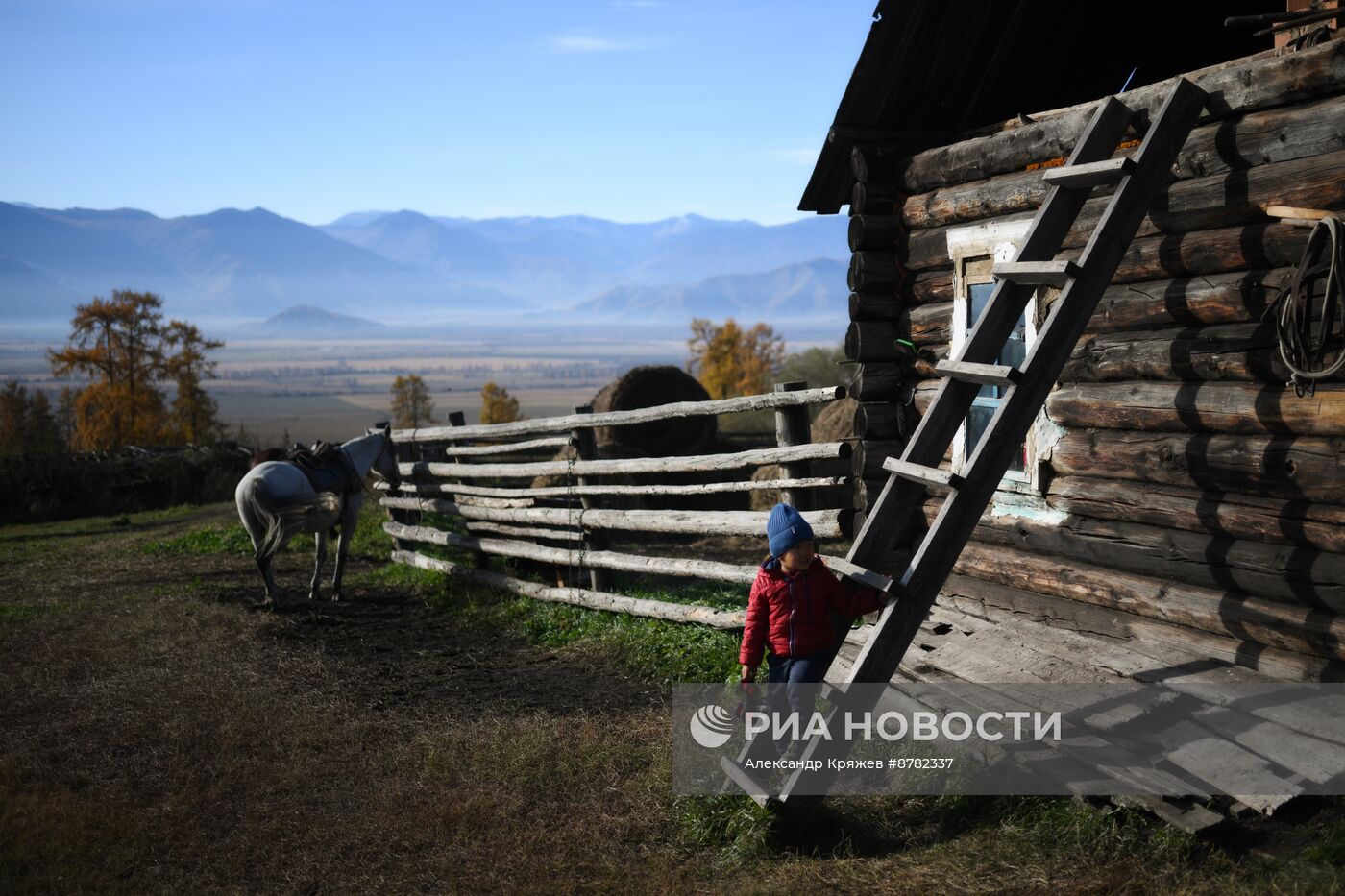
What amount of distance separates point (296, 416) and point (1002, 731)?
5419 inches

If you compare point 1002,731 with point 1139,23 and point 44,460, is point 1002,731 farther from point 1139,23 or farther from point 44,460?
point 44,460

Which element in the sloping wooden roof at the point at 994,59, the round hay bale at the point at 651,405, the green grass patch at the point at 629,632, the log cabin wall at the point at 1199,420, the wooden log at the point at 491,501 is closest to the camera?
the log cabin wall at the point at 1199,420

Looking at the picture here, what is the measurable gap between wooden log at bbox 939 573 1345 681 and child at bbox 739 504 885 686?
1626 mm

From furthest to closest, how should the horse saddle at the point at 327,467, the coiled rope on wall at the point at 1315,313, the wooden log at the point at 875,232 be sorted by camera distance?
the horse saddle at the point at 327,467 → the wooden log at the point at 875,232 → the coiled rope on wall at the point at 1315,313

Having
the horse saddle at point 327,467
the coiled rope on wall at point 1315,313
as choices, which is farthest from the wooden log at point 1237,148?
the horse saddle at point 327,467

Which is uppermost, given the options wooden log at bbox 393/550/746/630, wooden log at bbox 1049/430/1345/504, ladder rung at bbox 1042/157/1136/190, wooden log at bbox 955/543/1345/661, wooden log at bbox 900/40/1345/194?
wooden log at bbox 900/40/1345/194

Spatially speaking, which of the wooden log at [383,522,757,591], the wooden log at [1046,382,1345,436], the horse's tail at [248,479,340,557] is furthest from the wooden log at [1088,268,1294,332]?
the horse's tail at [248,479,340,557]

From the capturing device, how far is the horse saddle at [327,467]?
37.1 ft

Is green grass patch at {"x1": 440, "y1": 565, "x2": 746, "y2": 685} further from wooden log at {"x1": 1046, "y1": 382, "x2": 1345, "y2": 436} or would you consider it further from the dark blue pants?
wooden log at {"x1": 1046, "y1": 382, "x2": 1345, "y2": 436}

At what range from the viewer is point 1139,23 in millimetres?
7992

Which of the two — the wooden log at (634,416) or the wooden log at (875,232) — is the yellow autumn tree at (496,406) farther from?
the wooden log at (875,232)

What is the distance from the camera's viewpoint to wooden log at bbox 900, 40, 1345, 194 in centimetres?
512

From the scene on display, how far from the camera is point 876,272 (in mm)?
7785

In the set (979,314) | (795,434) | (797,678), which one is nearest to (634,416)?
(795,434)
